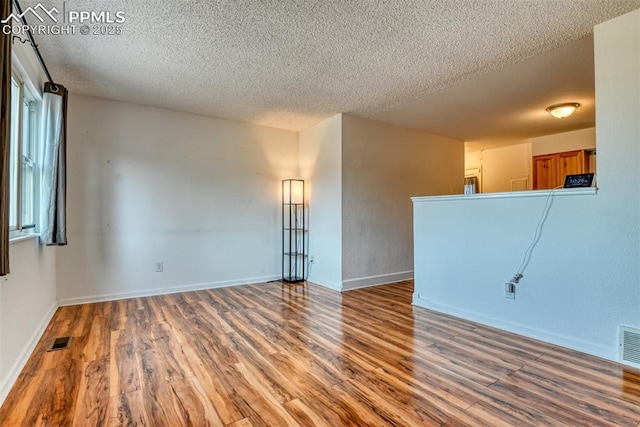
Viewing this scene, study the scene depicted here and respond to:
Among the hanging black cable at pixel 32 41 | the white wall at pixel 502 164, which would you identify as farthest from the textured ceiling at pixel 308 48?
the white wall at pixel 502 164

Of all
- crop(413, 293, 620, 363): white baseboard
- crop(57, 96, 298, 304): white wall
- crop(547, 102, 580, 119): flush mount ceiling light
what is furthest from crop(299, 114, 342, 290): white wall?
crop(547, 102, 580, 119): flush mount ceiling light

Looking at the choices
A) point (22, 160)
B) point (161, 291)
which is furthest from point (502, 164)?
point (22, 160)

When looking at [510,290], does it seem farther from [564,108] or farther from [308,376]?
[564,108]

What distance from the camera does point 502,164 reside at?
6.57 m

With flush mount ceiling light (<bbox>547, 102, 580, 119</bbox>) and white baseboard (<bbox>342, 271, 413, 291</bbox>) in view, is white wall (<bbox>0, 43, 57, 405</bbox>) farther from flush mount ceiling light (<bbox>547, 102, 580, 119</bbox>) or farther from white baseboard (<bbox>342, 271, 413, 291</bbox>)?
flush mount ceiling light (<bbox>547, 102, 580, 119</bbox>)

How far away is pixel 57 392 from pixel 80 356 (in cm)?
51

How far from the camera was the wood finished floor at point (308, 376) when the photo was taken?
5.28 ft

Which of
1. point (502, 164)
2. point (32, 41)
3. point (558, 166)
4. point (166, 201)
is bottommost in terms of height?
point (166, 201)

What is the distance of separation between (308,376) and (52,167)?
2827 mm

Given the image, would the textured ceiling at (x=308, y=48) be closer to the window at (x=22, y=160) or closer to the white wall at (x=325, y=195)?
the window at (x=22, y=160)

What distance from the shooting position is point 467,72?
311cm

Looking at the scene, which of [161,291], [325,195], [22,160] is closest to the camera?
[22,160]

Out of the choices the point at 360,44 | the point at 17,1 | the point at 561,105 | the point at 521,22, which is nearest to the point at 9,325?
the point at 17,1

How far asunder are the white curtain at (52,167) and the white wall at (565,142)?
6.99 meters
